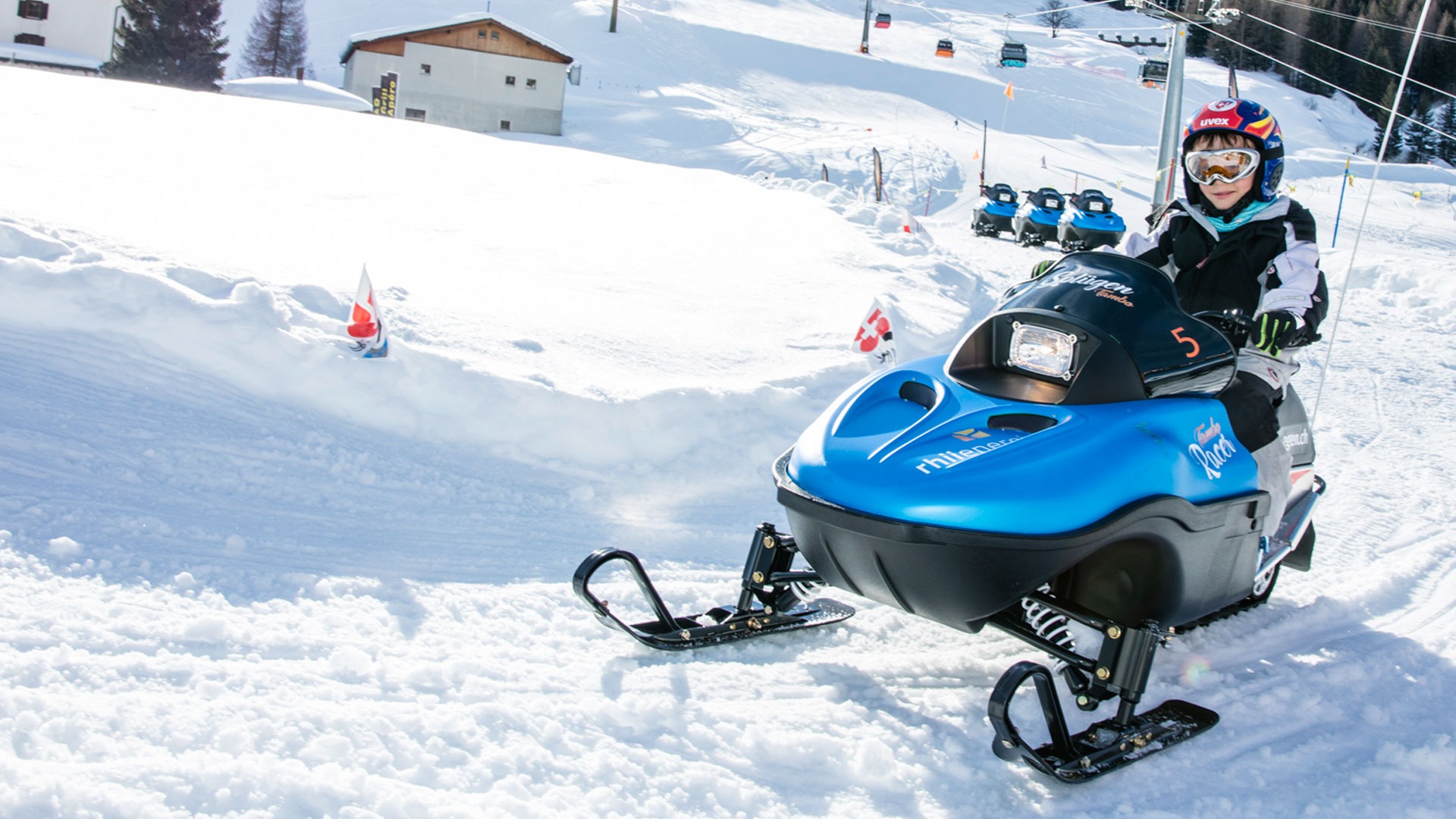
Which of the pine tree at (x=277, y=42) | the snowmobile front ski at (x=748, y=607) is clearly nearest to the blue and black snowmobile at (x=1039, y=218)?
the snowmobile front ski at (x=748, y=607)

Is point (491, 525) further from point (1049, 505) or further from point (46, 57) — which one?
point (46, 57)

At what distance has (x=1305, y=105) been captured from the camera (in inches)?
2072

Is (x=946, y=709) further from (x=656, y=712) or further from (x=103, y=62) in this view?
(x=103, y=62)

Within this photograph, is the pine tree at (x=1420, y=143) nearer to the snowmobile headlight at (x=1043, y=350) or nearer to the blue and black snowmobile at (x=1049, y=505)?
the blue and black snowmobile at (x=1049, y=505)

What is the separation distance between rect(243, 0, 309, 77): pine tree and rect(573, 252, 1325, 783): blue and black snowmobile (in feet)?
186

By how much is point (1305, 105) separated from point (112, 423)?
194ft

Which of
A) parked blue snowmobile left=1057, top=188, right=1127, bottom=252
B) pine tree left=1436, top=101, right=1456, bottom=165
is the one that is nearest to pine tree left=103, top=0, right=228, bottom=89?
parked blue snowmobile left=1057, top=188, right=1127, bottom=252

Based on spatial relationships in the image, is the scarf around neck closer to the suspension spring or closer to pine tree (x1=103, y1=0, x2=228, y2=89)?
the suspension spring

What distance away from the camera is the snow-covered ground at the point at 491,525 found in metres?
2.40

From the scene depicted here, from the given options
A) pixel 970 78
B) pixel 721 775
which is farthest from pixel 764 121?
pixel 721 775

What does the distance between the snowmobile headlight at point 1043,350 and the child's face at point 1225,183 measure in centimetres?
127

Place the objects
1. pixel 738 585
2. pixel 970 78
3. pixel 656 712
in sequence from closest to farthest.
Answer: pixel 656 712, pixel 738 585, pixel 970 78

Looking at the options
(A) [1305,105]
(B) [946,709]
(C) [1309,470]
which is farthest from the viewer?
(A) [1305,105]

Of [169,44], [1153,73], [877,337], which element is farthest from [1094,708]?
[169,44]
